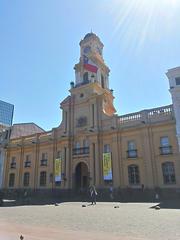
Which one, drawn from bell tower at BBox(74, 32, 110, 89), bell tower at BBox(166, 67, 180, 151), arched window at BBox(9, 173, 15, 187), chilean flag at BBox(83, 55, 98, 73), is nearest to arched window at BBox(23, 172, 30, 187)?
arched window at BBox(9, 173, 15, 187)

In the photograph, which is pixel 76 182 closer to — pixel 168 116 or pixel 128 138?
pixel 128 138

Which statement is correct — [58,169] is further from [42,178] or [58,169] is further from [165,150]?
[165,150]

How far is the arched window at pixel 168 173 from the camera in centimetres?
2527

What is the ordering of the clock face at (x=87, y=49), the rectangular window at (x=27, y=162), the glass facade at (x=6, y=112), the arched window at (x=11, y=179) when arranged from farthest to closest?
1. the glass facade at (x=6, y=112)
2. the clock face at (x=87, y=49)
3. the arched window at (x=11, y=179)
4. the rectangular window at (x=27, y=162)

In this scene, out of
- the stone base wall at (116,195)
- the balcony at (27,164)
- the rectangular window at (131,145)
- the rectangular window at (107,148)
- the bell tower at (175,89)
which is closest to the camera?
the stone base wall at (116,195)

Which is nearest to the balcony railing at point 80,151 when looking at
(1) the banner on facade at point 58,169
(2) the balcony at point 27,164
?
(1) the banner on facade at point 58,169

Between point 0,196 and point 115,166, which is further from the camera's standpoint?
point 115,166

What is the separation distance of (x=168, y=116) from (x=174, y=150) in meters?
4.47

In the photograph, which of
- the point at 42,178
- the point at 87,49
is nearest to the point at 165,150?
the point at 42,178

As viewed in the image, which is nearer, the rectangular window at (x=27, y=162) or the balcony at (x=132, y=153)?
the balcony at (x=132, y=153)

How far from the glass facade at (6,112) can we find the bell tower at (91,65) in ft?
206

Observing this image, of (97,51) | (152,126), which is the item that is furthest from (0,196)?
(97,51)

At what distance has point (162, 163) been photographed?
2628 cm

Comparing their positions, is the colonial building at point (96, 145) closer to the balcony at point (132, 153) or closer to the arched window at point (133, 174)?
the arched window at point (133, 174)
